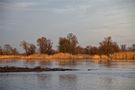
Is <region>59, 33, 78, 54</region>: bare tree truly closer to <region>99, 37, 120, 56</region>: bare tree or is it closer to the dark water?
<region>99, 37, 120, 56</region>: bare tree

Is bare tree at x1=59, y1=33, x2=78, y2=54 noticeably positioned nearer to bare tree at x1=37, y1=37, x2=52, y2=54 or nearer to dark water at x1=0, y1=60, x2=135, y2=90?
bare tree at x1=37, y1=37, x2=52, y2=54

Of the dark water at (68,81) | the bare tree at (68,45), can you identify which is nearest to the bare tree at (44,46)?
the bare tree at (68,45)

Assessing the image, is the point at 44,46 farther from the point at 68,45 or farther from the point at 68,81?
the point at 68,81

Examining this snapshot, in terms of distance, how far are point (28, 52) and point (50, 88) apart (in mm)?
33591

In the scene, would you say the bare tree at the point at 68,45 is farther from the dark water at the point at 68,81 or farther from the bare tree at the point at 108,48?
the dark water at the point at 68,81

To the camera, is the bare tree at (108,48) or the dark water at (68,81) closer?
the dark water at (68,81)

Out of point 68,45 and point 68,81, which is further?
point 68,45

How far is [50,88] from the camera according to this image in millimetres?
11219

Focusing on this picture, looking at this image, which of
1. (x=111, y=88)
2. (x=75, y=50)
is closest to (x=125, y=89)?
(x=111, y=88)

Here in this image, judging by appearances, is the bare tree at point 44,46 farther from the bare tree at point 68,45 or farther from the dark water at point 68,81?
the dark water at point 68,81

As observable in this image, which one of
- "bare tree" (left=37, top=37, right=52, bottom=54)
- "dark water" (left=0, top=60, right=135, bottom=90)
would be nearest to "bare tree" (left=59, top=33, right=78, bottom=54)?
"bare tree" (left=37, top=37, right=52, bottom=54)

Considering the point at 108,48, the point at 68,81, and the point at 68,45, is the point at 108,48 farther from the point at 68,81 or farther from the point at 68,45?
the point at 68,81

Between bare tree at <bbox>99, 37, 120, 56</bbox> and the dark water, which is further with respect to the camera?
bare tree at <bbox>99, 37, 120, 56</bbox>

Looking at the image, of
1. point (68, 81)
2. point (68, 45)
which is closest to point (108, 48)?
point (68, 45)
